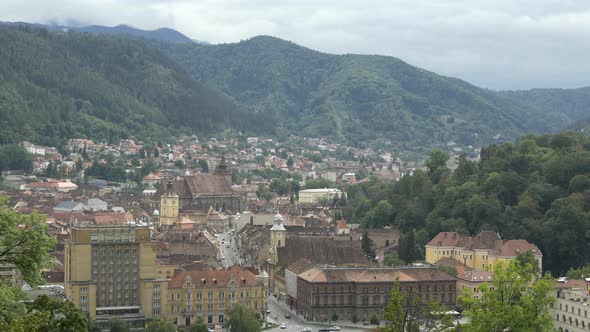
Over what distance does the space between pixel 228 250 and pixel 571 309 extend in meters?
57.7

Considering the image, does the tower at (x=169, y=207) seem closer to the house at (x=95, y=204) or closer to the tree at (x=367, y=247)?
the house at (x=95, y=204)

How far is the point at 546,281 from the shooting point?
48250 millimetres

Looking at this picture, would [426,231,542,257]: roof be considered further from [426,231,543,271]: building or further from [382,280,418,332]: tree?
[382,280,418,332]: tree

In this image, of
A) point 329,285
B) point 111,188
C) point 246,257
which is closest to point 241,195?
point 111,188

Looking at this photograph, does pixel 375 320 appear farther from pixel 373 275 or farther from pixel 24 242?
pixel 24 242

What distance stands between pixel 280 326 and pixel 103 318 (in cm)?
1194

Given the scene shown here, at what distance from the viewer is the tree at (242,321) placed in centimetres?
7225

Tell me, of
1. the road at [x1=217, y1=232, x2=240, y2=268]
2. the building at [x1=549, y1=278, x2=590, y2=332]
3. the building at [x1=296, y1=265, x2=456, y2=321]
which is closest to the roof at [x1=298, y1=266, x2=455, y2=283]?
the building at [x1=296, y1=265, x2=456, y2=321]

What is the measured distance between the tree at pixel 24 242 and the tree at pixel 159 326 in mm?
45432

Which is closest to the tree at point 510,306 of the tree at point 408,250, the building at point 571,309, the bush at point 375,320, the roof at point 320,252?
the building at point 571,309

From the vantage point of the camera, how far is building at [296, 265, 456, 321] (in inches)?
3312

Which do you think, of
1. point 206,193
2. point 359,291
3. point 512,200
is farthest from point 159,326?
point 206,193

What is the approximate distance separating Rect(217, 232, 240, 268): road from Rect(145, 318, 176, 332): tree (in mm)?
32058

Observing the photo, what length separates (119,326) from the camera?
72.6 meters
